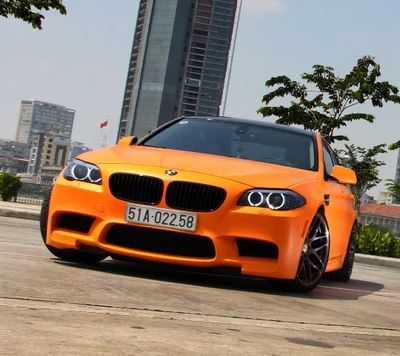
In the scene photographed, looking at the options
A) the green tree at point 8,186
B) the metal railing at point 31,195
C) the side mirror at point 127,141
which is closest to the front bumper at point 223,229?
the side mirror at point 127,141

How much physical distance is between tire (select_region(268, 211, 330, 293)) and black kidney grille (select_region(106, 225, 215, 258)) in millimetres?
696

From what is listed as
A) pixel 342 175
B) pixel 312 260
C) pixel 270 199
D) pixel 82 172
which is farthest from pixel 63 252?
pixel 342 175

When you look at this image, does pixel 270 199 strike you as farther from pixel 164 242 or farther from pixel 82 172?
pixel 82 172

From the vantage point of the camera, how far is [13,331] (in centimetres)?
325

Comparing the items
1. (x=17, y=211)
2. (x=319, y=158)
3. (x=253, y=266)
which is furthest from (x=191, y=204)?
(x=17, y=211)

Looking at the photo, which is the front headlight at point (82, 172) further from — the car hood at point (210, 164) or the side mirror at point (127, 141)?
the side mirror at point (127, 141)

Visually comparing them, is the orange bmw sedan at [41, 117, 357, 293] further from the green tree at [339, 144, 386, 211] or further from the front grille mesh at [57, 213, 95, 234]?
the green tree at [339, 144, 386, 211]

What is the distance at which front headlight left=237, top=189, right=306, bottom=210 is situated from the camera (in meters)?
6.03

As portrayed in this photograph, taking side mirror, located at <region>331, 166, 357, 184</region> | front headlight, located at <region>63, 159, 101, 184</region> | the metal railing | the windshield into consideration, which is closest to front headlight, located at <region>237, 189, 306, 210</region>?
the windshield

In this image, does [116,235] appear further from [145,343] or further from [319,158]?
[145,343]

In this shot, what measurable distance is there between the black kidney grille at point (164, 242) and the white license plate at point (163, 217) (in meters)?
Answer: 0.07

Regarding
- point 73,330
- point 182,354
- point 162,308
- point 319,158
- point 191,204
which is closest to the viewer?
point 182,354

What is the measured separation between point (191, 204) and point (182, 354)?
2859mm

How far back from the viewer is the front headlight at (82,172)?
624 cm
